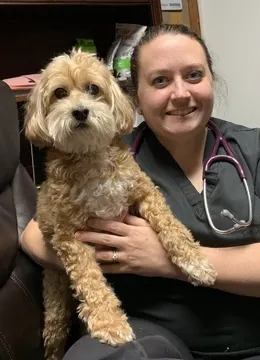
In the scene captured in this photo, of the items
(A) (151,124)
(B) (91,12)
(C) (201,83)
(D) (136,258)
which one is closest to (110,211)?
(D) (136,258)

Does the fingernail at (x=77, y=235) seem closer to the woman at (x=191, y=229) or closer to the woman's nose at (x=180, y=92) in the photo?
the woman at (x=191, y=229)

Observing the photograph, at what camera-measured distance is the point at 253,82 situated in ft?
7.77

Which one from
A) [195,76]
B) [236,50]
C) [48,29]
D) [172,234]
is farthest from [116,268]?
[236,50]

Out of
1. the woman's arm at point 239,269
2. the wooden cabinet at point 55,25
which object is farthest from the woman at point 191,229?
the wooden cabinet at point 55,25

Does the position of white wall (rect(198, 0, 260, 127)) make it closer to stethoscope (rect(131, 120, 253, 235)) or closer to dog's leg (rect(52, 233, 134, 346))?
stethoscope (rect(131, 120, 253, 235))

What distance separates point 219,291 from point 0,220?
59cm

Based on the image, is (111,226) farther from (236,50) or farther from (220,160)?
(236,50)

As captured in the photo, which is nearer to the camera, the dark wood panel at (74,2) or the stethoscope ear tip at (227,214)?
the stethoscope ear tip at (227,214)

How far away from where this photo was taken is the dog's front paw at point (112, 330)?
3.55 feet

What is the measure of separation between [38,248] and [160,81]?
1.73ft

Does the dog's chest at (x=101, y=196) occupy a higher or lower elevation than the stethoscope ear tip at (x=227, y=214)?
higher

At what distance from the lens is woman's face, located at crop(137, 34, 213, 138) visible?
4.18 feet

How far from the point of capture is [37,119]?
122 centimetres

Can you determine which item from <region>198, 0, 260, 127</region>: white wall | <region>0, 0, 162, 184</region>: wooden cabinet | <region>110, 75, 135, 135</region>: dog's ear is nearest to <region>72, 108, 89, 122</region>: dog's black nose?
<region>110, 75, 135, 135</region>: dog's ear
